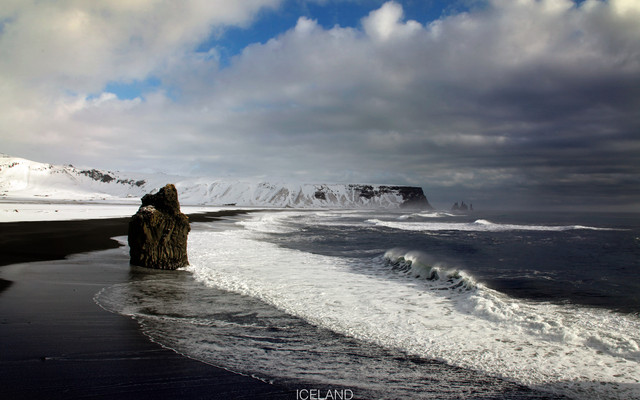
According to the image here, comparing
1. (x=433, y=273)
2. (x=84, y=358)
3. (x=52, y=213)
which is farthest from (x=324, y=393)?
(x=52, y=213)

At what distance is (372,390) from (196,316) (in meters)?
4.62

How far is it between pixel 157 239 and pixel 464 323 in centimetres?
1116

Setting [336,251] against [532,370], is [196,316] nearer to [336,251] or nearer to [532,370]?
[532,370]

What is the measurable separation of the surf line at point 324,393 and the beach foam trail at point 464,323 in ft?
6.56

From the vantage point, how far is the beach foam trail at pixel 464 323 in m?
5.62

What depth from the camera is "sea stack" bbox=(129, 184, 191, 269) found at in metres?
13.9

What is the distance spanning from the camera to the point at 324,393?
4633 mm

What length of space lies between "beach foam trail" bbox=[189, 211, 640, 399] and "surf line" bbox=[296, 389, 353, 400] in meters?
2.00

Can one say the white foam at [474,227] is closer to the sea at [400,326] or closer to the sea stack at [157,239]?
the sea at [400,326]

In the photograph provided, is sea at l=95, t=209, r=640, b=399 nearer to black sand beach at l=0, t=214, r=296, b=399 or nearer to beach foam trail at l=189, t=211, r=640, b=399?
beach foam trail at l=189, t=211, r=640, b=399

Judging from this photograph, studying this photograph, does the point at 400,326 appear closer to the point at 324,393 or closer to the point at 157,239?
the point at 324,393

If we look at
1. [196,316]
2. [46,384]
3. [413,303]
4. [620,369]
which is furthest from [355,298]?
[46,384]

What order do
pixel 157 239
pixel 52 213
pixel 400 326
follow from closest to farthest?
pixel 400 326 < pixel 157 239 < pixel 52 213

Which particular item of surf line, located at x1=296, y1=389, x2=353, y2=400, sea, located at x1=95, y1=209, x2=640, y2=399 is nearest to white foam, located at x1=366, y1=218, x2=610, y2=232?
sea, located at x1=95, y1=209, x2=640, y2=399
